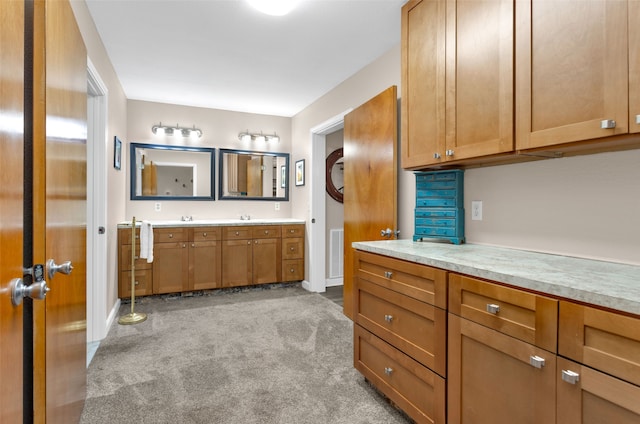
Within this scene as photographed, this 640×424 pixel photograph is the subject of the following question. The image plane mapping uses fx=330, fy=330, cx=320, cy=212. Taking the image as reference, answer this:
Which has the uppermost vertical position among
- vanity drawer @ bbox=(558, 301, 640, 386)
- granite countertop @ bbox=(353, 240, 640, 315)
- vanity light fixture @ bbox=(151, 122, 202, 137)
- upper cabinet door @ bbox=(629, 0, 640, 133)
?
vanity light fixture @ bbox=(151, 122, 202, 137)

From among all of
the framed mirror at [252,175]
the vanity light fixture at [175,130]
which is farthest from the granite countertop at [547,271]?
the vanity light fixture at [175,130]

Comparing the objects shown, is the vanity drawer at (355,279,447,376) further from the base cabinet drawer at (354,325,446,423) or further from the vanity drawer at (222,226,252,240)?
the vanity drawer at (222,226,252,240)

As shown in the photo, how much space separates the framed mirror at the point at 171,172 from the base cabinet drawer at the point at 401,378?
10.8ft

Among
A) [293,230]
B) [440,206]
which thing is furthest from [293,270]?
[440,206]

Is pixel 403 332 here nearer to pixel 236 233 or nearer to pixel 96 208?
pixel 96 208

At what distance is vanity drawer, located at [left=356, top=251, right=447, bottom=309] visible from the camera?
1.47 metres

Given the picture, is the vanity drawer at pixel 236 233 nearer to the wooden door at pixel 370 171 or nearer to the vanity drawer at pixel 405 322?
the wooden door at pixel 370 171

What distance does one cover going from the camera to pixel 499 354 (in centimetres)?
121

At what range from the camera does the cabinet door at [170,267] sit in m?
3.87

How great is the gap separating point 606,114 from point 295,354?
228cm

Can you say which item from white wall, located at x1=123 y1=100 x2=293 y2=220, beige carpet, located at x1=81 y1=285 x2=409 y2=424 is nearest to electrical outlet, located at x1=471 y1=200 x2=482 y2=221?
beige carpet, located at x1=81 y1=285 x2=409 y2=424

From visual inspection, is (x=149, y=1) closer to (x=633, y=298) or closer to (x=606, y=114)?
(x=606, y=114)

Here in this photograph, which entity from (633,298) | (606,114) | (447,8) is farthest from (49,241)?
(447,8)

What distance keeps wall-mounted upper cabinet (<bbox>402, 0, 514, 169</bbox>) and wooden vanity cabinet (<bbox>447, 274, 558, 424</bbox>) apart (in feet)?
2.35
